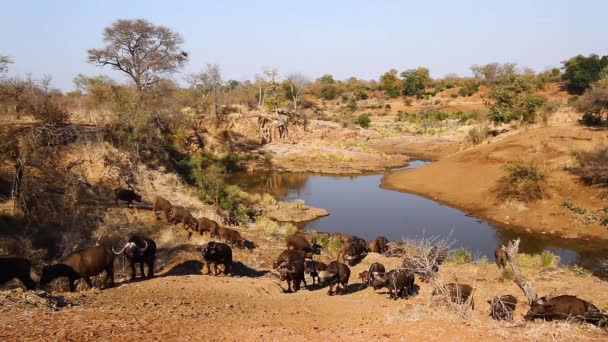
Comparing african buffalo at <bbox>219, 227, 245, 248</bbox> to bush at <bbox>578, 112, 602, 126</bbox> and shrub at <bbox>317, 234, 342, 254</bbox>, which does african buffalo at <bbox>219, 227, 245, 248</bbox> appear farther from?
bush at <bbox>578, 112, 602, 126</bbox>

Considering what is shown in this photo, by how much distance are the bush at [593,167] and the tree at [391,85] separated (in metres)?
65.6

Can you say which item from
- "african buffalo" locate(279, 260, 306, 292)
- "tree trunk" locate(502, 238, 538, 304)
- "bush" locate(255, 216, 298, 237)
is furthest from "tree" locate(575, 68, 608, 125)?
"african buffalo" locate(279, 260, 306, 292)

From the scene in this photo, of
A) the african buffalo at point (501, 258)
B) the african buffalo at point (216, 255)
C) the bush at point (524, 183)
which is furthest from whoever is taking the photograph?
the bush at point (524, 183)

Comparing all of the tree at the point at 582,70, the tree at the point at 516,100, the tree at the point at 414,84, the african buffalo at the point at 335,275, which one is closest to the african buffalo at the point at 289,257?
the african buffalo at the point at 335,275

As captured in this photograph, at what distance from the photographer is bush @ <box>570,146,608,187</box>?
25203mm

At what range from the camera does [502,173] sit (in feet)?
99.4

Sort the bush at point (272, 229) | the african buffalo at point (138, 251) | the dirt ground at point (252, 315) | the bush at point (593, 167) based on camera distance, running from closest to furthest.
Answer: the dirt ground at point (252, 315), the african buffalo at point (138, 251), the bush at point (272, 229), the bush at point (593, 167)

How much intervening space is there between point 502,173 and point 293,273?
2298 cm

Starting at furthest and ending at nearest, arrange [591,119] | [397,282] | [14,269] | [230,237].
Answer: [591,119] → [230,237] → [397,282] → [14,269]

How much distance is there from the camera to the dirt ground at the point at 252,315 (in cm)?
686

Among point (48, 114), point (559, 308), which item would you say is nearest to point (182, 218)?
point (559, 308)

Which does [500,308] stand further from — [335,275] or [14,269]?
[14,269]

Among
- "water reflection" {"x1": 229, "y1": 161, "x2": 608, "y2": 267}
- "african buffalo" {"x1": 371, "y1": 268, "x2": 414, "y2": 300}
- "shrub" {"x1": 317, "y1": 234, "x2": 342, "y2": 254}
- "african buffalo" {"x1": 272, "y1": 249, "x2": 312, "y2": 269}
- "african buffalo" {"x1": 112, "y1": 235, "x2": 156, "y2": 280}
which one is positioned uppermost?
"african buffalo" {"x1": 112, "y1": 235, "x2": 156, "y2": 280}

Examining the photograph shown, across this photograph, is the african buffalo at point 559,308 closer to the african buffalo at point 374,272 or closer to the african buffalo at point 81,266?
the african buffalo at point 374,272
